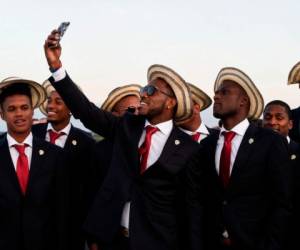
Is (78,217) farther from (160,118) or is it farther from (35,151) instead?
(160,118)

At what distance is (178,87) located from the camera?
5383 millimetres

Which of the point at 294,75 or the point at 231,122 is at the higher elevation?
the point at 294,75

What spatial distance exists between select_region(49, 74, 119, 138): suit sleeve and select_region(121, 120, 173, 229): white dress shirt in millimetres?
389

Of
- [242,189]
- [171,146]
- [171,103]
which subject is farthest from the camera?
[171,103]

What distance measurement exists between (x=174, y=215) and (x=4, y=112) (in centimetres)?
214

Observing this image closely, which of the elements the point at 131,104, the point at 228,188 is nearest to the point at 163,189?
the point at 228,188

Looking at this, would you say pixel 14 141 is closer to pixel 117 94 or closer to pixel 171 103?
pixel 171 103

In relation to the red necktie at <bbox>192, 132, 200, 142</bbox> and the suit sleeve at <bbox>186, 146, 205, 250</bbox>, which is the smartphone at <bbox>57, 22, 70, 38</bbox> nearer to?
the suit sleeve at <bbox>186, 146, 205, 250</bbox>

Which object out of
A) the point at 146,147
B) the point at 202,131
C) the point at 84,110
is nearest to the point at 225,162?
the point at 146,147

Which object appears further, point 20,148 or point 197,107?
point 197,107

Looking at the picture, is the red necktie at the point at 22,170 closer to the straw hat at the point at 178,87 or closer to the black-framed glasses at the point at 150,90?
the black-framed glasses at the point at 150,90

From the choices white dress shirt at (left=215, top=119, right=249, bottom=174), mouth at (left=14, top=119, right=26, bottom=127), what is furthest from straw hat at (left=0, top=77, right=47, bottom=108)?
white dress shirt at (left=215, top=119, right=249, bottom=174)

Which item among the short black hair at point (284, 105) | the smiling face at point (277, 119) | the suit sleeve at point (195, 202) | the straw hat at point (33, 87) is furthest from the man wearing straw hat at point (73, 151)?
the short black hair at point (284, 105)

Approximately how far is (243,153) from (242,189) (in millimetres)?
361
